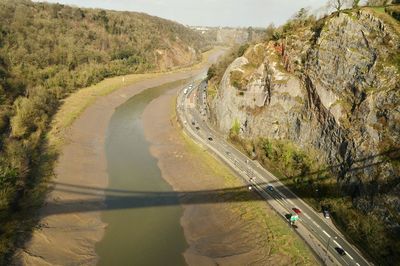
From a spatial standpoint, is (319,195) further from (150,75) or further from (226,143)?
(150,75)

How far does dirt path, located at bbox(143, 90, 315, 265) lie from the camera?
44281mm

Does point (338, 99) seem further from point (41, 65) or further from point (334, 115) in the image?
point (41, 65)

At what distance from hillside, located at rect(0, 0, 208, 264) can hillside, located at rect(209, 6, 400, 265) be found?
131 ft

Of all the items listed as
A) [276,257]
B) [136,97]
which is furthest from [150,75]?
[276,257]

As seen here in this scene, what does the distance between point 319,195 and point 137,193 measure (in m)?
28.4

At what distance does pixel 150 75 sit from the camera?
155 m

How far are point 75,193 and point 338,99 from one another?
43695mm

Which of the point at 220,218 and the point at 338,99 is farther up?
the point at 338,99

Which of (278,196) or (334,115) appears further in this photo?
(278,196)

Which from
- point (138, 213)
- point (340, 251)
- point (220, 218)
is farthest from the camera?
point (138, 213)

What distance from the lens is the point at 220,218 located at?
52.4 m

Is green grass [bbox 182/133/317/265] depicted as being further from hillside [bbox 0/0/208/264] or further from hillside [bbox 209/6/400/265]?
hillside [bbox 0/0/208/264]

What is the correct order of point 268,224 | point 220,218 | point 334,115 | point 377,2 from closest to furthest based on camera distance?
1. point 268,224
2. point 220,218
3. point 334,115
4. point 377,2

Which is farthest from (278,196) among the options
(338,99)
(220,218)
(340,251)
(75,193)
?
(75,193)
